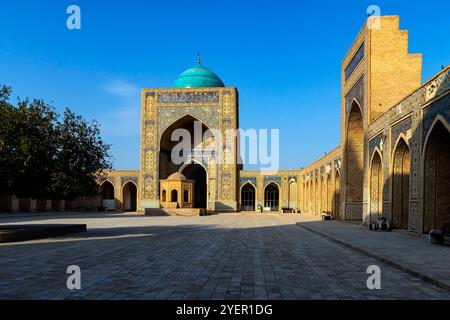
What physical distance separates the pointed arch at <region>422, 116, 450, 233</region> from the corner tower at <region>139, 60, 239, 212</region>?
22.0 m

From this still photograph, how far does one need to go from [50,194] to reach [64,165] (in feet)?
3.56

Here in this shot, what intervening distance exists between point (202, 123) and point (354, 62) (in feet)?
56.6

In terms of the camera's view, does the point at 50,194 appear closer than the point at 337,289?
No

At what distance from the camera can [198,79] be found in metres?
37.9

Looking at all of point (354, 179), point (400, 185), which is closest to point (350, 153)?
point (354, 179)

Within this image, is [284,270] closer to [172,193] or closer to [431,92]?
[431,92]

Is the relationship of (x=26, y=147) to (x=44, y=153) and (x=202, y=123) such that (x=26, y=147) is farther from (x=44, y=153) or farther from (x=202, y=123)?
(x=202, y=123)

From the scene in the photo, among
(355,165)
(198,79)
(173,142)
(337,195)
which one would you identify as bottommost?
(337,195)

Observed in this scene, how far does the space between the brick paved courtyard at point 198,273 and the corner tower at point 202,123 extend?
23193mm

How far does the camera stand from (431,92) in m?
11.6

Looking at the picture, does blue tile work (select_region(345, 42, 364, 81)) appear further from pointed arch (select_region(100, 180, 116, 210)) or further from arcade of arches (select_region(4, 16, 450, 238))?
pointed arch (select_region(100, 180, 116, 210))

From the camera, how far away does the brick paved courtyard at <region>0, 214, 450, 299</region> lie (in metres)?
5.09
